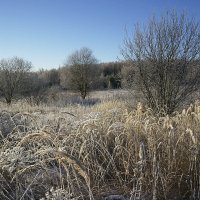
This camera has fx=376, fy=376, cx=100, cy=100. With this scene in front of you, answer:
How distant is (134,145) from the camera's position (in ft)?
13.9

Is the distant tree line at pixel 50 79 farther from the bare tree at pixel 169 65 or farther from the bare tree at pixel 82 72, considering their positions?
the bare tree at pixel 169 65

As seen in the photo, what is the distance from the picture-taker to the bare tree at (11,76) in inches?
1332

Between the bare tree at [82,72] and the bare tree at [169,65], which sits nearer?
the bare tree at [169,65]

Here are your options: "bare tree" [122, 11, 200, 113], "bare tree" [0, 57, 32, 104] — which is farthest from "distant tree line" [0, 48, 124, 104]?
"bare tree" [122, 11, 200, 113]

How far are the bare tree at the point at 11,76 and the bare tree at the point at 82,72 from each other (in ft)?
17.7

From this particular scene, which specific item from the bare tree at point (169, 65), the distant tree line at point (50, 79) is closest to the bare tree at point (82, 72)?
the distant tree line at point (50, 79)

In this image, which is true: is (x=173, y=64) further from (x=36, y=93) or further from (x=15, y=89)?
(x=15, y=89)

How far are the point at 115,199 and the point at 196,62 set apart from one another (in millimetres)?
9476

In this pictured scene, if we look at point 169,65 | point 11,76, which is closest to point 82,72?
point 11,76

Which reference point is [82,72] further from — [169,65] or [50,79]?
[169,65]

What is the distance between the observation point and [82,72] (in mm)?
39125

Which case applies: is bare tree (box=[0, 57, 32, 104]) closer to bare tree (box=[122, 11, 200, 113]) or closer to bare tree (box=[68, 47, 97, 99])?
bare tree (box=[68, 47, 97, 99])

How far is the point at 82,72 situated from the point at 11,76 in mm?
7949

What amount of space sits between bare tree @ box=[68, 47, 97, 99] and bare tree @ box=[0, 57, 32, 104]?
540 cm
